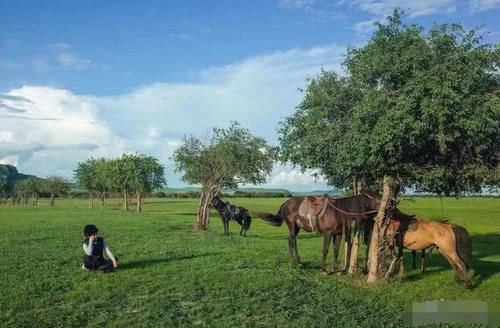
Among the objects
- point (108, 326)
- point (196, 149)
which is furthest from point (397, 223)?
point (196, 149)

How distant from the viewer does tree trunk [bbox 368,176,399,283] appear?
13094 millimetres

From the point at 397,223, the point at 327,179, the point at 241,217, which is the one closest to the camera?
the point at 397,223

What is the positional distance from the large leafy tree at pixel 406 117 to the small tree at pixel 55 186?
90497 mm

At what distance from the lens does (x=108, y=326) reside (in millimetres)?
8938

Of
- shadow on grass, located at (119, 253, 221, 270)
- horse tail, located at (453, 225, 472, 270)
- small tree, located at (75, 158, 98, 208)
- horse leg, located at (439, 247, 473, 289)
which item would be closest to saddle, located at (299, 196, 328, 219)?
horse leg, located at (439, 247, 473, 289)

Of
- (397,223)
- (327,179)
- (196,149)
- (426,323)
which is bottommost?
(426,323)

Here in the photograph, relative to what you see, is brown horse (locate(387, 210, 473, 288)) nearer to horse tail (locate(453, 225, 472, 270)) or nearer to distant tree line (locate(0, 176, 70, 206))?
horse tail (locate(453, 225, 472, 270))

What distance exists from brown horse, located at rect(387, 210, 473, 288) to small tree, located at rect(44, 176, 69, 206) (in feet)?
300

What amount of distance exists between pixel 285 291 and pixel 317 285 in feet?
4.72

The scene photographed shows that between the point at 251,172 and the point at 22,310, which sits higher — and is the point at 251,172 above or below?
above

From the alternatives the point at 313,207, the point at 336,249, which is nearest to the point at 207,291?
the point at 336,249

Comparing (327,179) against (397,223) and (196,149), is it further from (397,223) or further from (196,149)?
(196,149)

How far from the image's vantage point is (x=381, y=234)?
13227 mm

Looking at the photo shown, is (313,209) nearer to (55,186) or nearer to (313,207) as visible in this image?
(313,207)
